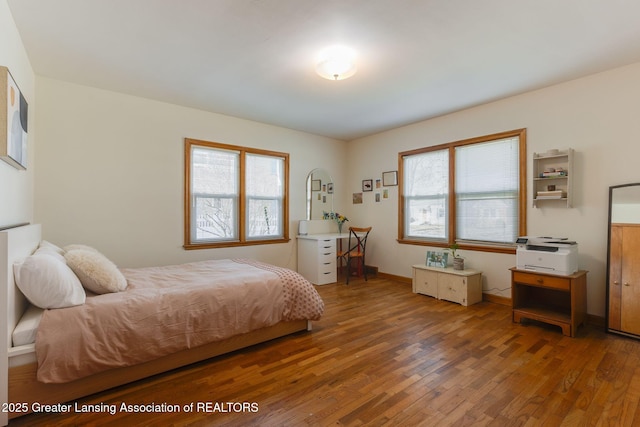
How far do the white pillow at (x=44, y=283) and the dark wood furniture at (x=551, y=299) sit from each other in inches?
151

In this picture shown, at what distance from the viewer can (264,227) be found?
4805 mm

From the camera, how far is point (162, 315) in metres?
2.09

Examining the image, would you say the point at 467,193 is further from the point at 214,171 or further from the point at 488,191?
the point at 214,171

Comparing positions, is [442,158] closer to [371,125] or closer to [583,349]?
[371,125]

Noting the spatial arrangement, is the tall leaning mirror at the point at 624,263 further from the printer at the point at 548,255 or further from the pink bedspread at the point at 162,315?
the pink bedspread at the point at 162,315

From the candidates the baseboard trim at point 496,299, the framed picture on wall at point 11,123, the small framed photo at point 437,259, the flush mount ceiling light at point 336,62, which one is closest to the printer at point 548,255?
the baseboard trim at point 496,299

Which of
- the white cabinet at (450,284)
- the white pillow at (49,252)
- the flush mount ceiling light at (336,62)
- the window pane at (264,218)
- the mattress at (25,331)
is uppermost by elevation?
the flush mount ceiling light at (336,62)

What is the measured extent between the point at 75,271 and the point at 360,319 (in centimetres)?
254

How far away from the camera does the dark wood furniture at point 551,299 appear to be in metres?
2.79

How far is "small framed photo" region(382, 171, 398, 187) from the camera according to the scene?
5.01m

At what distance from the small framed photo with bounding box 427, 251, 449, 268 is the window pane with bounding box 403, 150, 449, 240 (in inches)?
15.0

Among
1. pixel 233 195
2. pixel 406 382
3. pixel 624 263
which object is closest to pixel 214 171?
pixel 233 195

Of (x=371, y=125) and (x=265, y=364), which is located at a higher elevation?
(x=371, y=125)

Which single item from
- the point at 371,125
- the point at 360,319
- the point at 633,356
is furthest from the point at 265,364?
the point at 371,125
